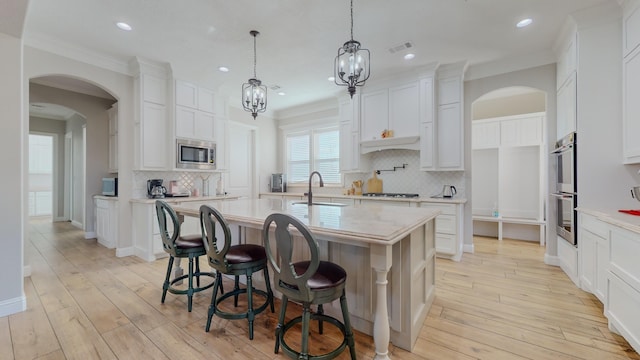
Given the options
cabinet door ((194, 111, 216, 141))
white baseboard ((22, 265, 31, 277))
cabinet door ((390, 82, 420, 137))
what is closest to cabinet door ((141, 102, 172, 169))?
cabinet door ((194, 111, 216, 141))

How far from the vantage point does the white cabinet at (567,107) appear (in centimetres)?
305

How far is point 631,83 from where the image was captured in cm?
249

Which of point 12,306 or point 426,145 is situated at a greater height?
point 426,145

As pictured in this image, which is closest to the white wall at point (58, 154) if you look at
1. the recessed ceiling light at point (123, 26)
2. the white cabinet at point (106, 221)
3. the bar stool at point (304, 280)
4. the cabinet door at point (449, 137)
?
the white cabinet at point (106, 221)

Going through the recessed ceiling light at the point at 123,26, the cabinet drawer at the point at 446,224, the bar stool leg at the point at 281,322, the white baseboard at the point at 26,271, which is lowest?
the white baseboard at the point at 26,271

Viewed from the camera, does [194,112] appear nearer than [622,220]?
No

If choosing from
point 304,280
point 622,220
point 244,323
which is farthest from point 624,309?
→ point 244,323

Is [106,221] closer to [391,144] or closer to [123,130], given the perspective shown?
[123,130]

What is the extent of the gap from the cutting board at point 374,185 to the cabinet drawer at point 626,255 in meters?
3.27

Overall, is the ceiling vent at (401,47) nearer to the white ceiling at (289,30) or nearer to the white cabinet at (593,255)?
the white ceiling at (289,30)

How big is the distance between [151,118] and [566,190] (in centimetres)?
575

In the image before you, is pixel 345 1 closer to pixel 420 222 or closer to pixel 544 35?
pixel 420 222

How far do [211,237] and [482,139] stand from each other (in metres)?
5.44

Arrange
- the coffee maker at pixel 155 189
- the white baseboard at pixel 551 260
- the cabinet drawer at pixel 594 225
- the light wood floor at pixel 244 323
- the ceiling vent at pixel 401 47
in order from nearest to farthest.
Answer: the light wood floor at pixel 244 323
the cabinet drawer at pixel 594 225
the ceiling vent at pixel 401 47
the white baseboard at pixel 551 260
the coffee maker at pixel 155 189
